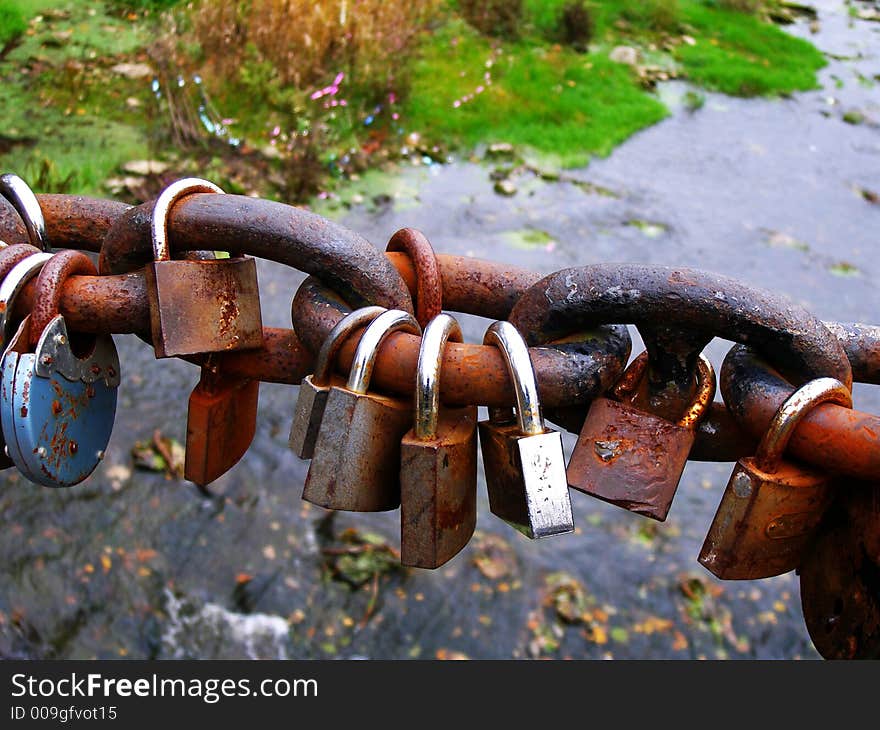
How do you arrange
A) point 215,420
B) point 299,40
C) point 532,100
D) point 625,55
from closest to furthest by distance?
point 215,420, point 532,100, point 299,40, point 625,55

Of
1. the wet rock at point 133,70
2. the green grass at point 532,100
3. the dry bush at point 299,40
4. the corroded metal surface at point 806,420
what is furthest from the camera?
the dry bush at point 299,40

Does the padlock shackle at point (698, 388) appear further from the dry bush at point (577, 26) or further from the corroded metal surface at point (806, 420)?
the dry bush at point (577, 26)

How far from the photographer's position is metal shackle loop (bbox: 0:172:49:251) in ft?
3.22

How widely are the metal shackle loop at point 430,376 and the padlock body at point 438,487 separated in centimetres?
1

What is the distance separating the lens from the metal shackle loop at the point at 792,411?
2.30 ft

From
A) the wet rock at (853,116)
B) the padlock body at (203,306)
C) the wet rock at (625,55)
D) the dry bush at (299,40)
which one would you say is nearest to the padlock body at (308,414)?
the padlock body at (203,306)

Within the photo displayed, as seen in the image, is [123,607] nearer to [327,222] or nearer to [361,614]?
[361,614]

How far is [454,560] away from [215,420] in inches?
93.6

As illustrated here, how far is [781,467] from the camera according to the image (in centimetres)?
73

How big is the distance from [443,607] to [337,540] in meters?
0.44

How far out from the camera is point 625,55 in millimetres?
5234

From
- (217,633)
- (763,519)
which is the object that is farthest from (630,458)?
(217,633)

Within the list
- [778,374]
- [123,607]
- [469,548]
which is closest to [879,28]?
[469,548]

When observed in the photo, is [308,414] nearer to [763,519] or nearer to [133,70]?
[763,519]
